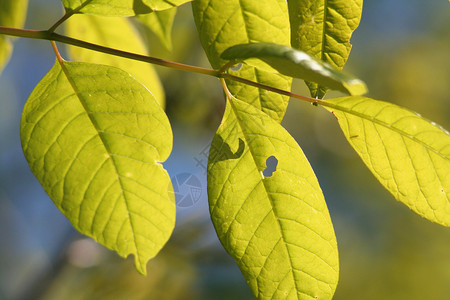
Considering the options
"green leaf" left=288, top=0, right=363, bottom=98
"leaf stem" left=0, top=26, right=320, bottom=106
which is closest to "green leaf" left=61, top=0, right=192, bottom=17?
"leaf stem" left=0, top=26, right=320, bottom=106

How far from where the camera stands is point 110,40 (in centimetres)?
108

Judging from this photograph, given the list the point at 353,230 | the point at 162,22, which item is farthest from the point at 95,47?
the point at 353,230

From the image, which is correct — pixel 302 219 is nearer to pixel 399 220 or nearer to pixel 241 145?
pixel 241 145

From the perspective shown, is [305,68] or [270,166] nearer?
[305,68]

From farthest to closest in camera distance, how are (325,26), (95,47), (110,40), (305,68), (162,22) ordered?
1. (110,40)
2. (162,22)
3. (325,26)
4. (95,47)
5. (305,68)

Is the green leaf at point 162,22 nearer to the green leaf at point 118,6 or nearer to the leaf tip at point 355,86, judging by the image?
the green leaf at point 118,6

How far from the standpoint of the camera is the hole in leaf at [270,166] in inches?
23.2

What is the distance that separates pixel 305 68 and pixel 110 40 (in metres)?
0.81

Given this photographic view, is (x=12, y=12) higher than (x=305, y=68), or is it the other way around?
(x=305, y=68)

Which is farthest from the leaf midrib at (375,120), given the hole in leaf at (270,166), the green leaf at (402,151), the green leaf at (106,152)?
the green leaf at (106,152)

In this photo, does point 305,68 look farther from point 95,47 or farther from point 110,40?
point 110,40

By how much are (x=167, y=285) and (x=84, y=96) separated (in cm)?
371

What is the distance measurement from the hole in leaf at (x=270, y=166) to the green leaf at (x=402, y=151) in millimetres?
100

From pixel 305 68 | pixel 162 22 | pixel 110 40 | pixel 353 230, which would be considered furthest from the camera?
pixel 353 230
